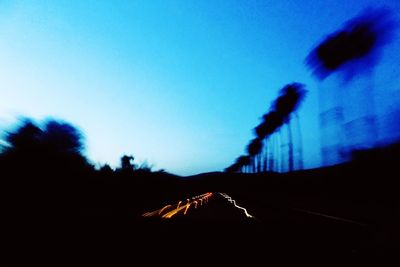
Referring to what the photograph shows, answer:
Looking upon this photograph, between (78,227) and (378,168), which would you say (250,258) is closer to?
(78,227)

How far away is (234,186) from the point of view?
148250 millimetres

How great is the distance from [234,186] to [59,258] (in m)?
142

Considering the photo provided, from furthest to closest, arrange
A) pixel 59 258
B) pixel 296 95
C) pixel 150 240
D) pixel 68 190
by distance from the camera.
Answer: pixel 296 95 → pixel 68 190 → pixel 150 240 → pixel 59 258

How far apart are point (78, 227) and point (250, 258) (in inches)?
206

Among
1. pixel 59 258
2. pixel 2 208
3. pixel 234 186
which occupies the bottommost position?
pixel 59 258

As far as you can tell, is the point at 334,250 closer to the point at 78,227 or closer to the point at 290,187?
the point at 78,227

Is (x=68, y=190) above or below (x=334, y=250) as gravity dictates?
above

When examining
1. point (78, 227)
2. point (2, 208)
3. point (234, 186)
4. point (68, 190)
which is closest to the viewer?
point (78, 227)

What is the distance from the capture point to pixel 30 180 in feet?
71.8

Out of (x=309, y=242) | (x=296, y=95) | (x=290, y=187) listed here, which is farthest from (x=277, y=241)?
(x=296, y=95)

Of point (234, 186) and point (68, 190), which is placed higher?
point (234, 186)

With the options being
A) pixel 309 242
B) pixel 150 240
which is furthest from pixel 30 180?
pixel 309 242

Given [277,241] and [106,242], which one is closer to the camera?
[106,242]

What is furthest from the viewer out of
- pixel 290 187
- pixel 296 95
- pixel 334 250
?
pixel 296 95
